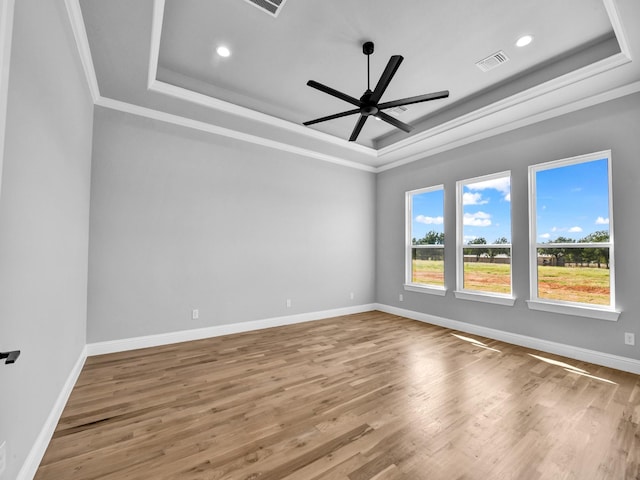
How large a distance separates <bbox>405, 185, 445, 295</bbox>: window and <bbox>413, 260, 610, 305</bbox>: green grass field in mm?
540

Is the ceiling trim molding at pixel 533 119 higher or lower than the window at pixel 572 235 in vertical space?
higher

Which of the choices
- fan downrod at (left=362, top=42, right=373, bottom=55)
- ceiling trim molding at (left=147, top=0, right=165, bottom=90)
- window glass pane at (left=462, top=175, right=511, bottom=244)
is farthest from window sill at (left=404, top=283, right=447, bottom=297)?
ceiling trim molding at (left=147, top=0, right=165, bottom=90)

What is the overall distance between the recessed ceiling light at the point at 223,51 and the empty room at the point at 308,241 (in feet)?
0.07

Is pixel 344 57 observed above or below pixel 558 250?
above

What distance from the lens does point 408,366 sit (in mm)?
3057

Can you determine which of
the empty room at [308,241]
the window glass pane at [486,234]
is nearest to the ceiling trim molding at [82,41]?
the empty room at [308,241]

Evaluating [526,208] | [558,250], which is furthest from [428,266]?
[558,250]

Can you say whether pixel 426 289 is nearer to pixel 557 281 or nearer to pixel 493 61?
pixel 557 281

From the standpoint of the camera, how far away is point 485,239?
4.31 meters

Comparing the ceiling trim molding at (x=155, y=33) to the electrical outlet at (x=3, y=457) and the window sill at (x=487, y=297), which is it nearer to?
the electrical outlet at (x=3, y=457)

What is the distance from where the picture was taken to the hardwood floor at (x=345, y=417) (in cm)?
163

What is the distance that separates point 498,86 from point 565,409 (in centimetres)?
358

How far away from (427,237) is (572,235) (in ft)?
6.69

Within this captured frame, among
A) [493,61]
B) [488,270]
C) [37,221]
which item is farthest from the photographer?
[488,270]
